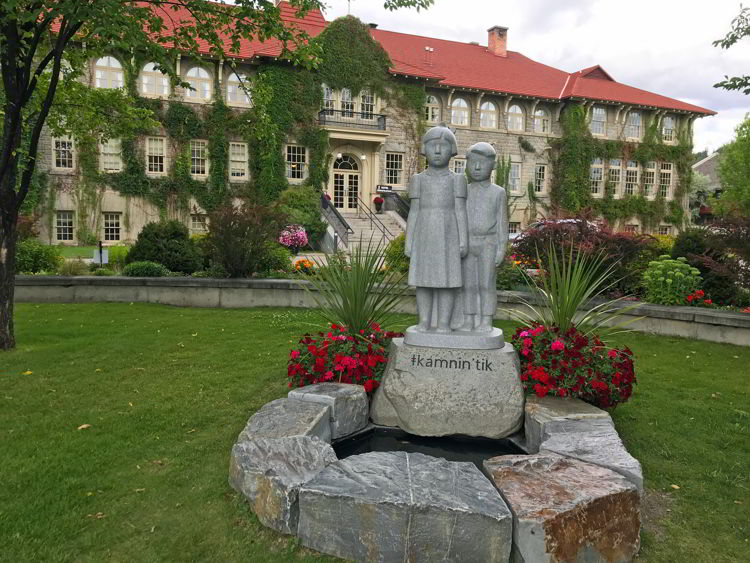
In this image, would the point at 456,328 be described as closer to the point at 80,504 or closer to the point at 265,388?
the point at 265,388

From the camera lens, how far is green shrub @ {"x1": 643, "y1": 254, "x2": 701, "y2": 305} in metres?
9.80

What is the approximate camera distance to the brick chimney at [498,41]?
33.4m

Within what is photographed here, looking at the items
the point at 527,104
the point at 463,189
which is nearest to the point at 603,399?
the point at 463,189

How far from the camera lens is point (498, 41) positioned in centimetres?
3341

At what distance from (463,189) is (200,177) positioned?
22.2 meters

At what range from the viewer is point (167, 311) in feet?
34.5

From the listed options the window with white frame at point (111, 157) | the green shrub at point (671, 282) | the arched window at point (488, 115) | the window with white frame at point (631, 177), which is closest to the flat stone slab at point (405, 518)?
the green shrub at point (671, 282)

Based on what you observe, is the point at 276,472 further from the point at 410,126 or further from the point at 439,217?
the point at 410,126

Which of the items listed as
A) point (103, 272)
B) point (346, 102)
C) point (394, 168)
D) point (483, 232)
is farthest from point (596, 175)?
point (483, 232)

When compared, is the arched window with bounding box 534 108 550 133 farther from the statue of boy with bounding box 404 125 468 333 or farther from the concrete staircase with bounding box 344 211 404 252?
the statue of boy with bounding box 404 125 468 333

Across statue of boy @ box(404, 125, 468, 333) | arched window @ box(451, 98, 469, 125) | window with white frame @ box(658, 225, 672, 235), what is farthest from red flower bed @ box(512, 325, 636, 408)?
window with white frame @ box(658, 225, 672, 235)

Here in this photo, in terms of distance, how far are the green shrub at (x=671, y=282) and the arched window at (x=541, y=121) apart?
2317 cm

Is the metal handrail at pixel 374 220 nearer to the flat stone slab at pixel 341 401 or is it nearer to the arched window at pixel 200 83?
the arched window at pixel 200 83

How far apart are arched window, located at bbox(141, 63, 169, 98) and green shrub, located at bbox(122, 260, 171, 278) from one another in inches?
576
